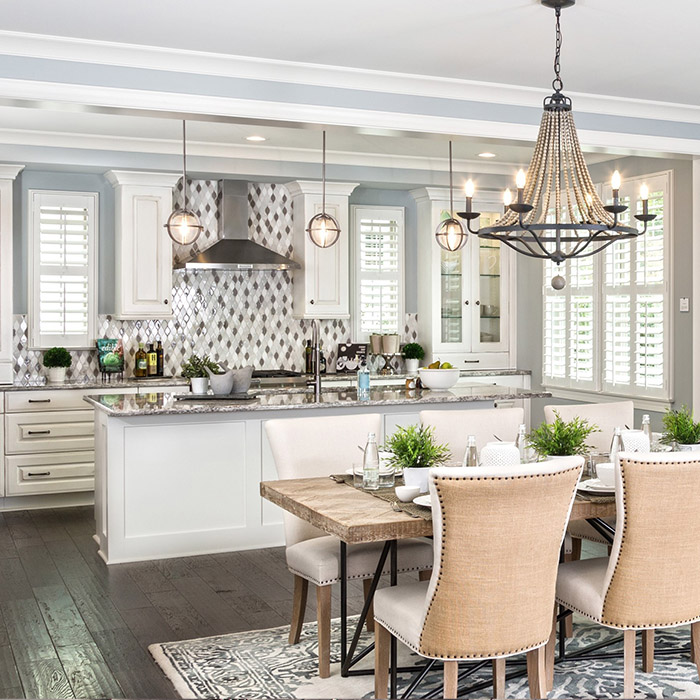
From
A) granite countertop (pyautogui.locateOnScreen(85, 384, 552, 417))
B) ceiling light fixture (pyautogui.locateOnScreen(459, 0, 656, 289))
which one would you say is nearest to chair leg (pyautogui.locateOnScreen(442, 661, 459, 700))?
ceiling light fixture (pyautogui.locateOnScreen(459, 0, 656, 289))

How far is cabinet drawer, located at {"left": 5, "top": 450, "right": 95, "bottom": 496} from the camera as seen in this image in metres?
6.47

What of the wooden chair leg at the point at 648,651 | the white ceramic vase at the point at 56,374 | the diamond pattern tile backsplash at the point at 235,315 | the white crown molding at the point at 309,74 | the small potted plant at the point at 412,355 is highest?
the white crown molding at the point at 309,74

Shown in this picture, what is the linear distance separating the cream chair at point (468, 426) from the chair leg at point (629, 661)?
124 cm

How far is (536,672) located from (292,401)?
2.70m

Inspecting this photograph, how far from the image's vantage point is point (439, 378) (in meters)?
5.88

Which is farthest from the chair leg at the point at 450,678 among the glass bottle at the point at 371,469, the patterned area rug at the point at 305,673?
the glass bottle at the point at 371,469

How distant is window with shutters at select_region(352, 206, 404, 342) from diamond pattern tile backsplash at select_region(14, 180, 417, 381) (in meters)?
0.25

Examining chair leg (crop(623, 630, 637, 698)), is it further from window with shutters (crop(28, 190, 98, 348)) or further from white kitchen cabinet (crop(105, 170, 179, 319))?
window with shutters (crop(28, 190, 98, 348))

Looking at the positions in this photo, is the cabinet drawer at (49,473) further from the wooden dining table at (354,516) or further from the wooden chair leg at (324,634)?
the wooden chair leg at (324,634)

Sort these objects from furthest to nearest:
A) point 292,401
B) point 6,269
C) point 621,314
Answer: point 621,314, point 6,269, point 292,401

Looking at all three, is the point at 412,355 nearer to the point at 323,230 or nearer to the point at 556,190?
the point at 323,230

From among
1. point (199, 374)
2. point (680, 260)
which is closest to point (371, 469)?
point (199, 374)

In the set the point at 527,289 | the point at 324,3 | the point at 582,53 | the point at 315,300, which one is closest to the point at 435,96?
the point at 582,53

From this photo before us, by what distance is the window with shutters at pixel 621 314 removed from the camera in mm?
6438
